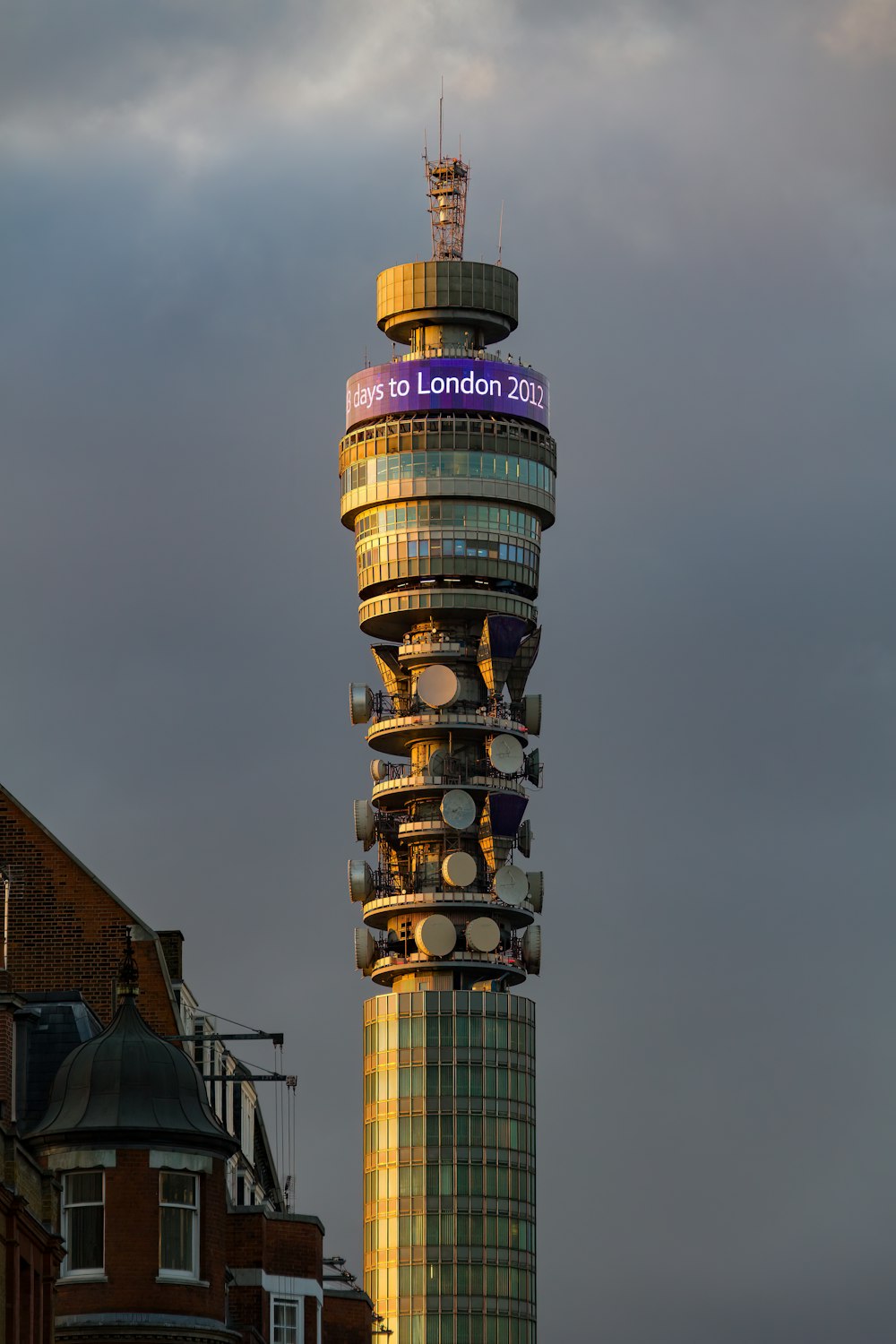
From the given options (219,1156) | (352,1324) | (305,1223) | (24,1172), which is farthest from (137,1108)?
(352,1324)

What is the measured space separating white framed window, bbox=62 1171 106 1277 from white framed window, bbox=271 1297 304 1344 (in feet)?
75.4

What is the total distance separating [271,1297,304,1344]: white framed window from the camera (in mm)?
105125

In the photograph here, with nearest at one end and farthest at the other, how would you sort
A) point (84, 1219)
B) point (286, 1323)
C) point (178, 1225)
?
1. point (84, 1219)
2. point (178, 1225)
3. point (286, 1323)

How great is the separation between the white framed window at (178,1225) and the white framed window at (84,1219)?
1350mm

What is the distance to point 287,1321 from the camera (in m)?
106

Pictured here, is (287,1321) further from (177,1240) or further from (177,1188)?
(177,1188)

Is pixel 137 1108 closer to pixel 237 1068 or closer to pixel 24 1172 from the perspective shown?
pixel 24 1172

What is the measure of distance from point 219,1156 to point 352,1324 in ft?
129

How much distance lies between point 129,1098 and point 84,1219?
293 cm

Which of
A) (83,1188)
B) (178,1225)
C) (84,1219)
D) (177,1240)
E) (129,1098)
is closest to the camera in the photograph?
(84,1219)

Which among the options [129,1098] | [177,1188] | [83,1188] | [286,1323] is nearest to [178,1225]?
[177,1188]

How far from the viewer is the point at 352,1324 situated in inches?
4830

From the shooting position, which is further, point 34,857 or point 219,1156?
point 34,857

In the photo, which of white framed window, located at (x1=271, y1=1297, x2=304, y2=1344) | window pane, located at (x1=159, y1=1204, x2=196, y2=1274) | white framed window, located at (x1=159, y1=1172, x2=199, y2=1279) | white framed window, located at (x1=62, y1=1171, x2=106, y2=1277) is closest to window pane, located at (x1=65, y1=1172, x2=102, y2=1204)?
white framed window, located at (x1=62, y1=1171, x2=106, y2=1277)
